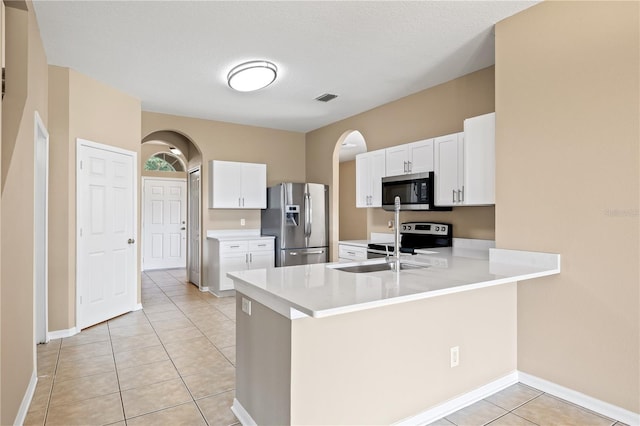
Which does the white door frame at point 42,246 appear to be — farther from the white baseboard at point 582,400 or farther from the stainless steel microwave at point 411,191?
the white baseboard at point 582,400

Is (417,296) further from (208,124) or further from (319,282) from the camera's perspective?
(208,124)

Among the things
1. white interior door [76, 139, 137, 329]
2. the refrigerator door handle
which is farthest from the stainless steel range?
white interior door [76, 139, 137, 329]

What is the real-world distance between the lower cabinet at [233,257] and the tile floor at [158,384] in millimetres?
1106

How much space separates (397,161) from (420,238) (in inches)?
35.0

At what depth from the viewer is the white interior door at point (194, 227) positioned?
235 inches

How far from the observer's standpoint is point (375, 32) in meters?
2.98

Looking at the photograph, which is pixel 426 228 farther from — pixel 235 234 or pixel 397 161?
pixel 235 234

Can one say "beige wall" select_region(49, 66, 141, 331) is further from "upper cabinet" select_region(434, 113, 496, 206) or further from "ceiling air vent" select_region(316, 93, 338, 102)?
"upper cabinet" select_region(434, 113, 496, 206)

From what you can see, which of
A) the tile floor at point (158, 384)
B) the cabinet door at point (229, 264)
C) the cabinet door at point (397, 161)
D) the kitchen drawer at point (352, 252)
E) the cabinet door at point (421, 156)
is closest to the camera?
the tile floor at point (158, 384)

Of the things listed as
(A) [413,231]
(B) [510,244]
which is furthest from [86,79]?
(B) [510,244]

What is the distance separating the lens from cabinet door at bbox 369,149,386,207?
14.3 feet

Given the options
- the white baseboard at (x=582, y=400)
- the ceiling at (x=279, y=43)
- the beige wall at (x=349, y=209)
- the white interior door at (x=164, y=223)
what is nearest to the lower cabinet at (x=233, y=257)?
the ceiling at (x=279, y=43)

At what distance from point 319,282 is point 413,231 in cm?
253

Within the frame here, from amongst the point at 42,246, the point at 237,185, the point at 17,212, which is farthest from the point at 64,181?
the point at 237,185
